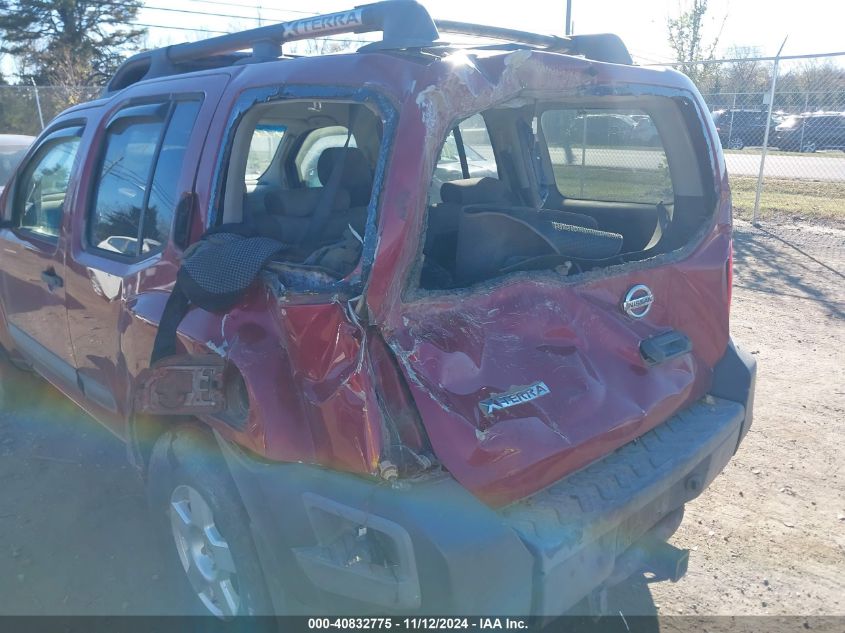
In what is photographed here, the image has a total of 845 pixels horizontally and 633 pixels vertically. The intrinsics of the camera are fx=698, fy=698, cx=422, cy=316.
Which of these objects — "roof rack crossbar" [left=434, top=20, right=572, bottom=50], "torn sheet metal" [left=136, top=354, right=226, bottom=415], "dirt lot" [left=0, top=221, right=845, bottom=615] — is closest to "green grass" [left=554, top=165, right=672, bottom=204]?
"roof rack crossbar" [left=434, top=20, right=572, bottom=50]

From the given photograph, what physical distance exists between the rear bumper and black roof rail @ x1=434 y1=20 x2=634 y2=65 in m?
1.66

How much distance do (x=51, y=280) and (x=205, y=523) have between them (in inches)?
Answer: 70.7

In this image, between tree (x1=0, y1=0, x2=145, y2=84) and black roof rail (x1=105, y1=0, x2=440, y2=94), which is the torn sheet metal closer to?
black roof rail (x1=105, y1=0, x2=440, y2=94)

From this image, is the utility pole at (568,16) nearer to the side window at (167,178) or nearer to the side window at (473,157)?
the side window at (473,157)

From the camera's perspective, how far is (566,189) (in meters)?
4.11

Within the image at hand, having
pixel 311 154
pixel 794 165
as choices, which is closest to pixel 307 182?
pixel 311 154

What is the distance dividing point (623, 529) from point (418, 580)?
0.75 meters

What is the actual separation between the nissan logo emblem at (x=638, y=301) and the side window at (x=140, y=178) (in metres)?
1.77

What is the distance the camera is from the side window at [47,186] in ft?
12.0

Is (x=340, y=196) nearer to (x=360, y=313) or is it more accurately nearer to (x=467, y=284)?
(x=467, y=284)

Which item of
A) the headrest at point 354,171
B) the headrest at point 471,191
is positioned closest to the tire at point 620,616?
the headrest at point 471,191

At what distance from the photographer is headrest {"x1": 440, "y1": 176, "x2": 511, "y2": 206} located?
3.50m

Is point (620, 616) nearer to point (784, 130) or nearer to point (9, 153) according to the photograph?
point (9, 153)

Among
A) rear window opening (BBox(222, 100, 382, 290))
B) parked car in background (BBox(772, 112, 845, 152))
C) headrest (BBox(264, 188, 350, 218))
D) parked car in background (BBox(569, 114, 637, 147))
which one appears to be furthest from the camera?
parked car in background (BBox(772, 112, 845, 152))
